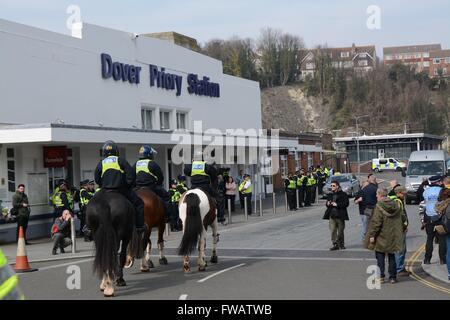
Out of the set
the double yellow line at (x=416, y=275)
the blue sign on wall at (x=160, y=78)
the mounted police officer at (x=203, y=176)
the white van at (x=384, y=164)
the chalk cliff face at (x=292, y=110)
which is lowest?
the double yellow line at (x=416, y=275)

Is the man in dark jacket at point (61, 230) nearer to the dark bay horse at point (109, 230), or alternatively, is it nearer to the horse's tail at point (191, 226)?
the horse's tail at point (191, 226)

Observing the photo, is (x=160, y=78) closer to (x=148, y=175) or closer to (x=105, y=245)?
(x=148, y=175)

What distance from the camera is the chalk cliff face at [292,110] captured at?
118 meters

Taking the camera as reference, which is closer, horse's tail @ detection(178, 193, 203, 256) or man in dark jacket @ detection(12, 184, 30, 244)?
horse's tail @ detection(178, 193, 203, 256)

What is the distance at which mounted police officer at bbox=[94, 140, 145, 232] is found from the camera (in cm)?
1088

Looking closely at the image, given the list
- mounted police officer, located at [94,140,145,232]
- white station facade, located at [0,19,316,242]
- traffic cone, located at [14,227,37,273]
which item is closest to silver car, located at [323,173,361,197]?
white station facade, located at [0,19,316,242]

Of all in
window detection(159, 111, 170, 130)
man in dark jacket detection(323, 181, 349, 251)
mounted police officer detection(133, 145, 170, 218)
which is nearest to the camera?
mounted police officer detection(133, 145, 170, 218)

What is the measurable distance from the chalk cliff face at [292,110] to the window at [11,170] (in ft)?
A: 313

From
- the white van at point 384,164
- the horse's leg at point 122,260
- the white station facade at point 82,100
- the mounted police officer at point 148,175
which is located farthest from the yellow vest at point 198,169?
the white van at point 384,164

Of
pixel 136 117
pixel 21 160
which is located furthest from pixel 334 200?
pixel 136 117

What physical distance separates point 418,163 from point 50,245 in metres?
20.2

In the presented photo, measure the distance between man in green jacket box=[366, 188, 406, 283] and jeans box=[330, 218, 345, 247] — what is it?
4855mm

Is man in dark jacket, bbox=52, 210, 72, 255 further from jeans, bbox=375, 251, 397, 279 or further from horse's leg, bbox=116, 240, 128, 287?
jeans, bbox=375, 251, 397, 279
